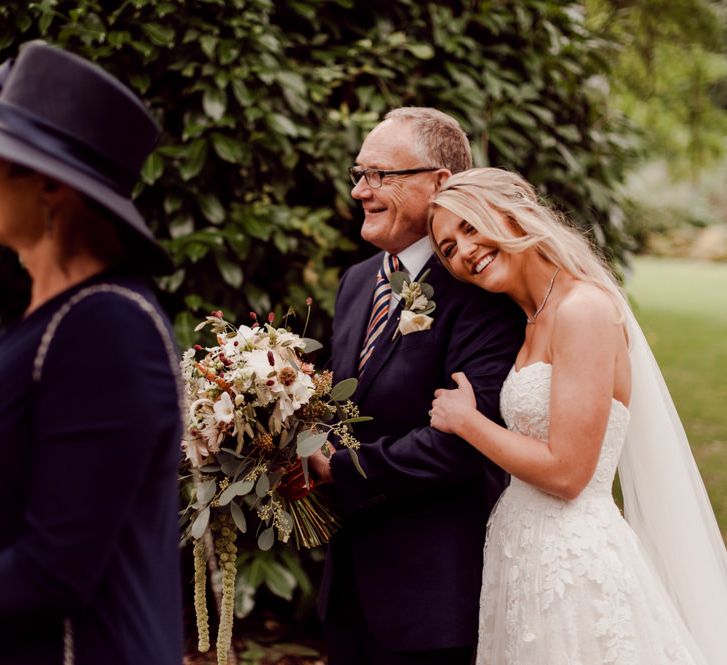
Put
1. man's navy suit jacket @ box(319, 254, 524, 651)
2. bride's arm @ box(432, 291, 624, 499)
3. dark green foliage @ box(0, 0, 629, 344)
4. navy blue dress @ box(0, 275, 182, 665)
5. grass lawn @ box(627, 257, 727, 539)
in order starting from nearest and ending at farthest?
navy blue dress @ box(0, 275, 182, 665), bride's arm @ box(432, 291, 624, 499), man's navy suit jacket @ box(319, 254, 524, 651), dark green foliage @ box(0, 0, 629, 344), grass lawn @ box(627, 257, 727, 539)

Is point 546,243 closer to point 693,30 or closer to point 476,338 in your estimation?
point 476,338

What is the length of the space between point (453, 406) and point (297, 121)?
1.96 m

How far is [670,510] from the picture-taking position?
284 centimetres

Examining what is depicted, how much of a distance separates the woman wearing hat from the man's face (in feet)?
3.78

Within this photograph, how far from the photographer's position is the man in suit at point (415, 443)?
2.46m

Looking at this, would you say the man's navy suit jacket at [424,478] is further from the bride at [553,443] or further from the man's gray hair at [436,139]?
the man's gray hair at [436,139]

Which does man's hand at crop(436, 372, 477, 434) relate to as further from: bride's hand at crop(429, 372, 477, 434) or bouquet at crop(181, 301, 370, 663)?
bouquet at crop(181, 301, 370, 663)

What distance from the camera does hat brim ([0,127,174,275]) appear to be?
53.7 inches

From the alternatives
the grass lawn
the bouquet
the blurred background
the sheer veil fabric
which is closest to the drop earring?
the bouquet

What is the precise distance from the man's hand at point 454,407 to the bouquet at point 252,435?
20 cm

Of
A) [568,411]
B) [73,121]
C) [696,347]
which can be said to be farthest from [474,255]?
[696,347]

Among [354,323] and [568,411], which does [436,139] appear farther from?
[568,411]

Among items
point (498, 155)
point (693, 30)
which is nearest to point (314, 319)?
point (498, 155)

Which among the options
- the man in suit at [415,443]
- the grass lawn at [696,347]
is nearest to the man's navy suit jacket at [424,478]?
the man in suit at [415,443]
